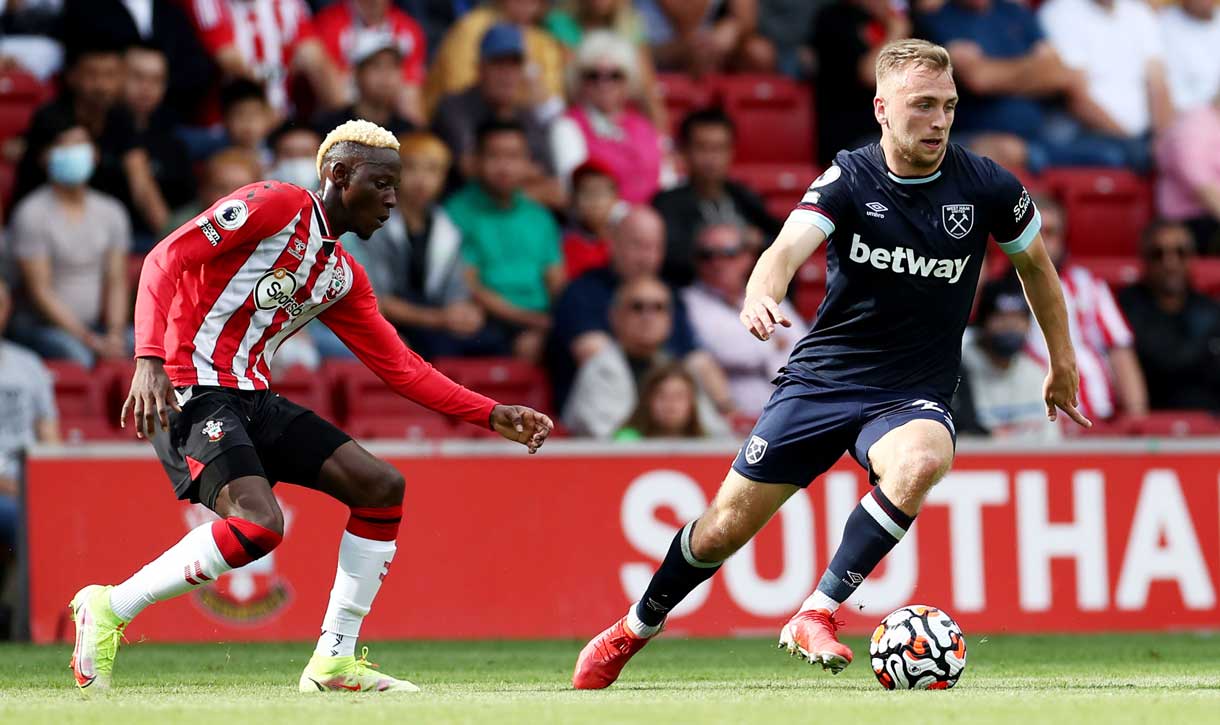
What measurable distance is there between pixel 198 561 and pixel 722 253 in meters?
6.14

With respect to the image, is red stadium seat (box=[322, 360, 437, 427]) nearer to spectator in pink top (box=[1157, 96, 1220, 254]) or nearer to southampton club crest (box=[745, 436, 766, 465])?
southampton club crest (box=[745, 436, 766, 465])

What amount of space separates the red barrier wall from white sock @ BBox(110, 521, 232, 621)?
3400 mm

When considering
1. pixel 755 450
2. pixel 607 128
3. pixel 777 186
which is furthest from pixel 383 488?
pixel 777 186

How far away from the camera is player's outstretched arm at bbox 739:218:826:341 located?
6.00m

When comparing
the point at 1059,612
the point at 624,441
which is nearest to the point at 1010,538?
the point at 1059,612

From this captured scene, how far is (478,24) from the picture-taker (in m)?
13.7

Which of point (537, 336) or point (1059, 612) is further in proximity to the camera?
point (537, 336)

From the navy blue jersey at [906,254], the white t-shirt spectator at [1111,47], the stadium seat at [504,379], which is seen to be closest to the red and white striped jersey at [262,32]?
the stadium seat at [504,379]

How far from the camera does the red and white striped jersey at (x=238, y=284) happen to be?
659cm

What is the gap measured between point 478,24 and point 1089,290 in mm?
4727

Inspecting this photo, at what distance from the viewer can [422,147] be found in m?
12.1

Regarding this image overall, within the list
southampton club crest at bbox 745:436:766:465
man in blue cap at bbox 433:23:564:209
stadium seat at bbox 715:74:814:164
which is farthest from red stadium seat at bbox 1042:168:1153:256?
southampton club crest at bbox 745:436:766:465

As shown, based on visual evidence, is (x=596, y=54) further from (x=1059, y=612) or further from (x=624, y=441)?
(x=1059, y=612)

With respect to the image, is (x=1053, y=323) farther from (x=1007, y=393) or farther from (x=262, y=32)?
(x=262, y=32)
